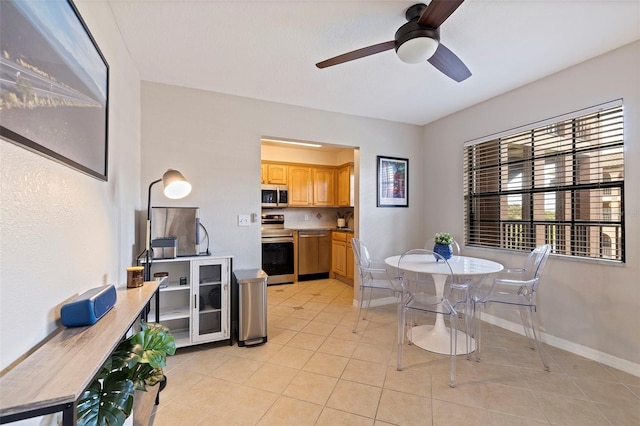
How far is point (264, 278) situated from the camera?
8.57 feet

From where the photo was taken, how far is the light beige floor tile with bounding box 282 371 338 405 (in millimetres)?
1831

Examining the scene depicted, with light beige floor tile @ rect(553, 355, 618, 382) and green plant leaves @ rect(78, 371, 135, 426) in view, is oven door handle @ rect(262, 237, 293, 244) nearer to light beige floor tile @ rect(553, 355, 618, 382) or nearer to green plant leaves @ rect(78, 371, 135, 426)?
green plant leaves @ rect(78, 371, 135, 426)

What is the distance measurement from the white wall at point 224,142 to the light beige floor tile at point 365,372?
1.46 meters

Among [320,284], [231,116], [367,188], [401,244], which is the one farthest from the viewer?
[320,284]

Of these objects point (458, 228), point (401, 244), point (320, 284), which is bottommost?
point (320, 284)

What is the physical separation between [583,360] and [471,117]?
8.80 feet

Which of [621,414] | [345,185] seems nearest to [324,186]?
[345,185]

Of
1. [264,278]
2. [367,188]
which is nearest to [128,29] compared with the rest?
[264,278]

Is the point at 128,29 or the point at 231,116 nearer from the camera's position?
the point at 128,29

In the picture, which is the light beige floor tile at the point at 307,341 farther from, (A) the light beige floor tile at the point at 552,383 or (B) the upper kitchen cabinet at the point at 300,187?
(B) the upper kitchen cabinet at the point at 300,187

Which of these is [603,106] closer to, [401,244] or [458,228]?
[458,228]

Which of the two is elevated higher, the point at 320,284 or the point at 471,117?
the point at 471,117

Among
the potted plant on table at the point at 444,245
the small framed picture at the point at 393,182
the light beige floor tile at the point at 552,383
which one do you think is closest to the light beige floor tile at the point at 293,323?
the potted plant on table at the point at 444,245

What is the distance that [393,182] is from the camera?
12.7 ft
